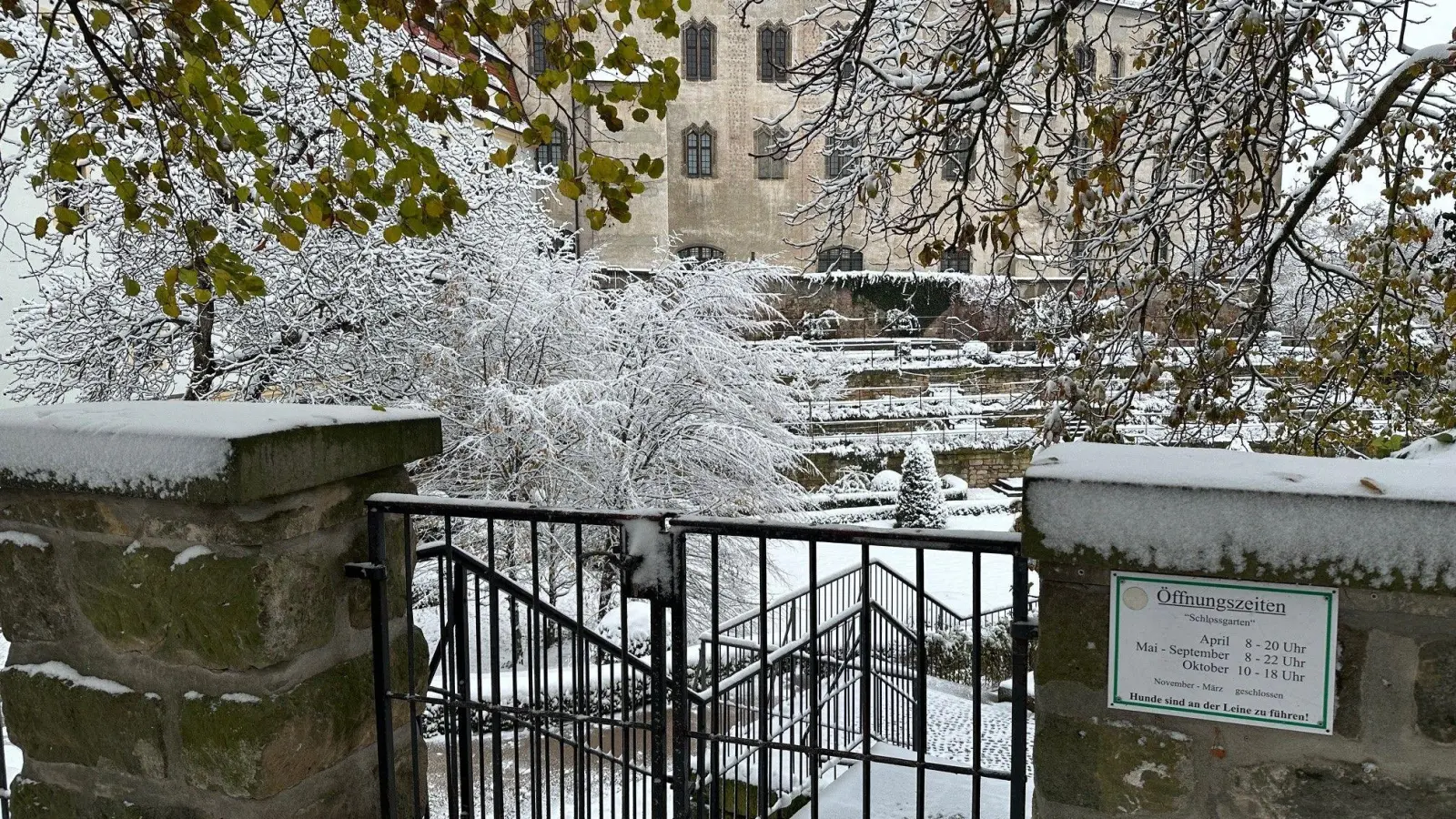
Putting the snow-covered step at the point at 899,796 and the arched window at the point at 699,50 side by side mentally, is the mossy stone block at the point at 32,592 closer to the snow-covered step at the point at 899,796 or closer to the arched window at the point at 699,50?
the snow-covered step at the point at 899,796

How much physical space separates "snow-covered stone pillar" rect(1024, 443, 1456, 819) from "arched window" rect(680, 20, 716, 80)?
4542 centimetres

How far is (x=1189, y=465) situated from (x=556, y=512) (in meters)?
1.54

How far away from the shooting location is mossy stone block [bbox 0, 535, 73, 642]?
2.97 meters

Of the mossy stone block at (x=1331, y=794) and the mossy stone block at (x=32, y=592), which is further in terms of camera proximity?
the mossy stone block at (x=32, y=592)

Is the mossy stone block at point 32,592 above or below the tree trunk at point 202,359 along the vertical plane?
below

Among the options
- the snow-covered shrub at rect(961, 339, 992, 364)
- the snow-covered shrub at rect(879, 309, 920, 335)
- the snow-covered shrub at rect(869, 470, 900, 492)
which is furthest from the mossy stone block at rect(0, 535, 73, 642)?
the snow-covered shrub at rect(879, 309, 920, 335)

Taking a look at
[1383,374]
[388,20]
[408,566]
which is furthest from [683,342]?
[408,566]

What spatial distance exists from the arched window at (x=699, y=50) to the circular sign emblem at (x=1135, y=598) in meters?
45.4

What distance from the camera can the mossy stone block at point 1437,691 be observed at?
1.98 m

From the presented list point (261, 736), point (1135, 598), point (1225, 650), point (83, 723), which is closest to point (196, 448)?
point (261, 736)

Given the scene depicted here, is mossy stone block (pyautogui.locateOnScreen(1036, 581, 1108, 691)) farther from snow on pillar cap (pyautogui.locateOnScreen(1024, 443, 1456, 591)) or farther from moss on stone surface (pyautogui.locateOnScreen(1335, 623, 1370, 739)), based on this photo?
moss on stone surface (pyautogui.locateOnScreen(1335, 623, 1370, 739))

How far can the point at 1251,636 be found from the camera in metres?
2.10

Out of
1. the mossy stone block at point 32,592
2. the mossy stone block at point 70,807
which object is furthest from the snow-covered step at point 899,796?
the mossy stone block at point 32,592

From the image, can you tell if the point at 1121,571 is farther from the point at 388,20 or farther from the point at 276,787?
the point at 388,20
